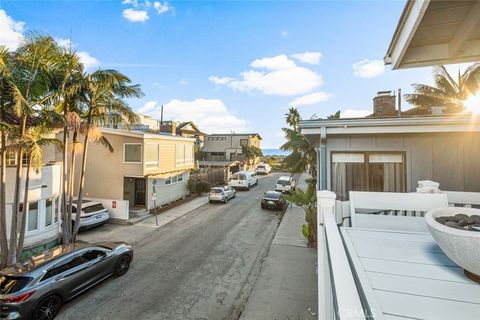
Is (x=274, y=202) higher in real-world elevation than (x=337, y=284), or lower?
lower

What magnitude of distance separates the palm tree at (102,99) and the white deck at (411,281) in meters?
11.7

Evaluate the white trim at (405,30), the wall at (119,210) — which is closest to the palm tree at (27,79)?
the wall at (119,210)

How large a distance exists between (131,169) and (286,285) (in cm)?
1254

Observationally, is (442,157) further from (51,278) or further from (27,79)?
(27,79)

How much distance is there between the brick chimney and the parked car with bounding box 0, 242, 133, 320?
10705mm

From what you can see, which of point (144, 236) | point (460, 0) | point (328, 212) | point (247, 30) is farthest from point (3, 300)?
point (247, 30)

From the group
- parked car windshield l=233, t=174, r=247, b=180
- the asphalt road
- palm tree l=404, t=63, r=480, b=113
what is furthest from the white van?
palm tree l=404, t=63, r=480, b=113

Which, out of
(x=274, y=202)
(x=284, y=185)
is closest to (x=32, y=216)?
(x=274, y=202)

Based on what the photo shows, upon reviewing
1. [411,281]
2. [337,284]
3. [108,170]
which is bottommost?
[411,281]

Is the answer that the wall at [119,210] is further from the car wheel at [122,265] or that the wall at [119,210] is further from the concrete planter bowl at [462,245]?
the concrete planter bowl at [462,245]

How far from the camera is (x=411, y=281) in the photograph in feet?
4.94

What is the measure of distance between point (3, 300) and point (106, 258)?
270 cm

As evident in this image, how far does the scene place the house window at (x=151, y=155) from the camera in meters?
16.4

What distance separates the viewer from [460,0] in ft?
8.40
